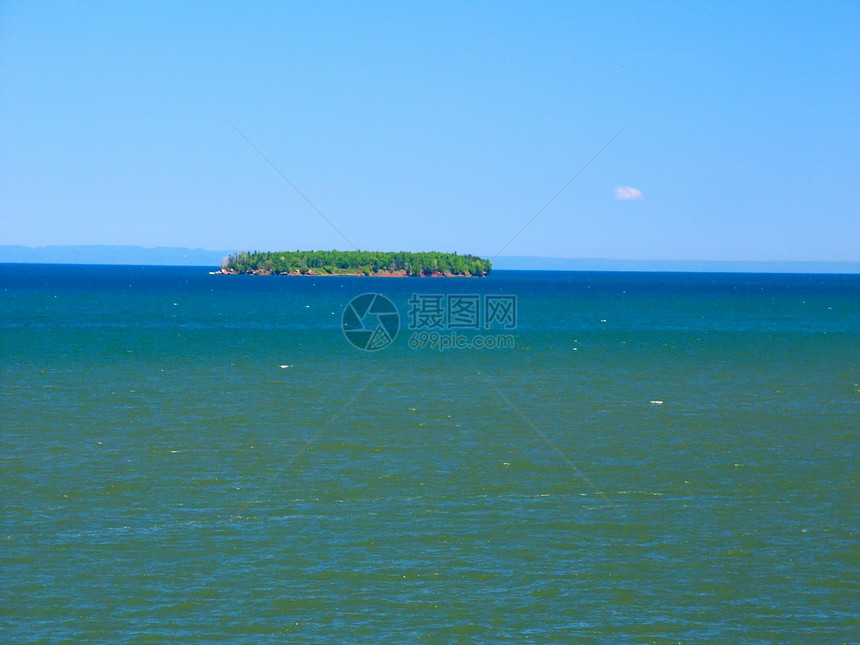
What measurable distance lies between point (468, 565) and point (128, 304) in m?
86.8

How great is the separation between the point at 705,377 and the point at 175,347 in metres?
25.2

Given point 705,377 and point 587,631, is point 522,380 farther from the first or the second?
point 587,631

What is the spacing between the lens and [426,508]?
1578cm

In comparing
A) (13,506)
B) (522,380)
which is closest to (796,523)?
(13,506)

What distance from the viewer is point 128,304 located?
309 feet

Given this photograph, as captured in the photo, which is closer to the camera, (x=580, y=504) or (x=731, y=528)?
(x=731, y=528)

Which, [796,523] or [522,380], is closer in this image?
A: [796,523]

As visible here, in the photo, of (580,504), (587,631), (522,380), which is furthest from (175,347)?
(587,631)

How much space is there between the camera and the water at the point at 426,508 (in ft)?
38.1

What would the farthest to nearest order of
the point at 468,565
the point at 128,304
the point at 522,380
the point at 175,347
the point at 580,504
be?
the point at 128,304
the point at 175,347
the point at 522,380
the point at 580,504
the point at 468,565

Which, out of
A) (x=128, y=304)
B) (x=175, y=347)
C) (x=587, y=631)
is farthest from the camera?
(x=128, y=304)

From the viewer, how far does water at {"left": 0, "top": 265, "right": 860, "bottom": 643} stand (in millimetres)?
11625

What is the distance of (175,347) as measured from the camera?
46219 millimetres

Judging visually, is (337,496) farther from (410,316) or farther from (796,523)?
(410,316)
